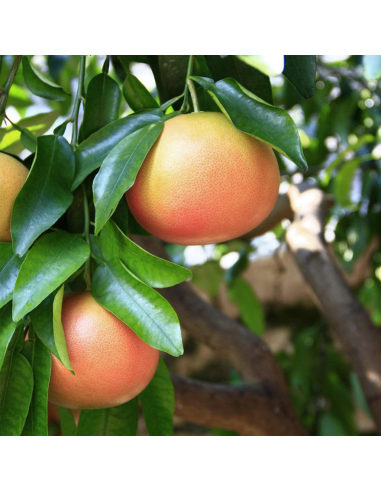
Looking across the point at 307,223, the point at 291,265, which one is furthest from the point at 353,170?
the point at 291,265

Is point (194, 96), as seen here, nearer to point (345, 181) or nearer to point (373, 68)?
point (373, 68)

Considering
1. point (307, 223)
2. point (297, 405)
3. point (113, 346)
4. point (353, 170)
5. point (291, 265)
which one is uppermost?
point (113, 346)

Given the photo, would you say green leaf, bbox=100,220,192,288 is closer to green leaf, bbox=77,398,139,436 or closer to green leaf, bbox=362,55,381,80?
green leaf, bbox=77,398,139,436

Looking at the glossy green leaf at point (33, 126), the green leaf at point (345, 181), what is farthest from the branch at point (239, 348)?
the glossy green leaf at point (33, 126)

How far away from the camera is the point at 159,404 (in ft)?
1.63

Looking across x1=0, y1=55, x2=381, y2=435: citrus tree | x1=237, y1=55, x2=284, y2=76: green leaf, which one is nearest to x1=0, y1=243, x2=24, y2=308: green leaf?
x1=0, y1=55, x2=381, y2=435: citrus tree

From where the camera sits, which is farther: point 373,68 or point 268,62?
point 373,68

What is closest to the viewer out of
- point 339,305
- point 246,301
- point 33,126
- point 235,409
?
point 33,126

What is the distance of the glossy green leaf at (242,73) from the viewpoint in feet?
1.69

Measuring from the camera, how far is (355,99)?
55.7 inches

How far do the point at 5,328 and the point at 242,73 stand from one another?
0.32m

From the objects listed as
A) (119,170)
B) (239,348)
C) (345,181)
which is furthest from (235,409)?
(119,170)
